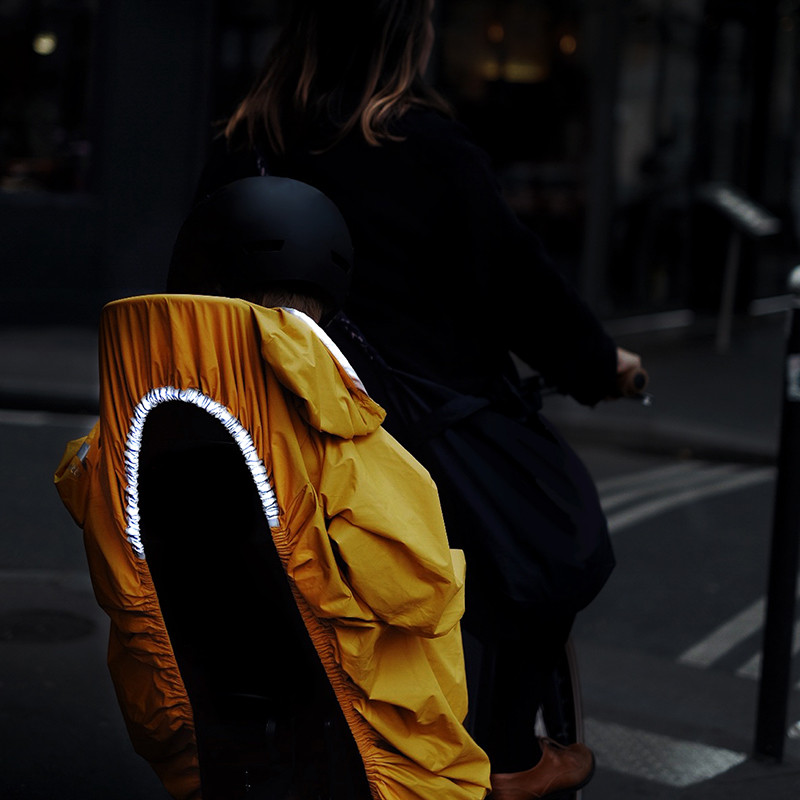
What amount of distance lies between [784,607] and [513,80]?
36.0 feet

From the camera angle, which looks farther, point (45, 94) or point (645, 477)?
point (45, 94)

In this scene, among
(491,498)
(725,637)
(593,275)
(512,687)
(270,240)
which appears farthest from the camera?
(593,275)

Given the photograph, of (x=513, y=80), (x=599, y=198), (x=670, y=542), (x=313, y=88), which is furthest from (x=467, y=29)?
(x=313, y=88)

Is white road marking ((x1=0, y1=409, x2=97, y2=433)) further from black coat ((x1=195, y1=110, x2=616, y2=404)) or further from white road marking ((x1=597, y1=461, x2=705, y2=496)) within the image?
black coat ((x1=195, y1=110, x2=616, y2=404))

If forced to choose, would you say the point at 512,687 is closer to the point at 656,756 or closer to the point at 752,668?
the point at 656,756

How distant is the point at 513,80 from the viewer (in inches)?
552

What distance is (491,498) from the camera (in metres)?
2.33

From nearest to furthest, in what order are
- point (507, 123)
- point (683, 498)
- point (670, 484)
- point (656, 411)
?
1. point (683, 498)
2. point (670, 484)
3. point (656, 411)
4. point (507, 123)

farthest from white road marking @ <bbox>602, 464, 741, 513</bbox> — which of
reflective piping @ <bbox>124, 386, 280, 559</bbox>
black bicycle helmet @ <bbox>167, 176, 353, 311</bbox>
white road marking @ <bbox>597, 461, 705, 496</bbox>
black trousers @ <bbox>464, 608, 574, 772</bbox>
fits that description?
reflective piping @ <bbox>124, 386, 280, 559</bbox>

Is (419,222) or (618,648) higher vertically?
(419,222)

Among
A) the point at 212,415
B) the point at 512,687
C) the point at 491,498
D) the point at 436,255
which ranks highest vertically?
the point at 436,255

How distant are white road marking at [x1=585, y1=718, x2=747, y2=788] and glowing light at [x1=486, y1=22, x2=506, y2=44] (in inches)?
426

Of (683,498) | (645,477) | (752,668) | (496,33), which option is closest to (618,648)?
(752,668)

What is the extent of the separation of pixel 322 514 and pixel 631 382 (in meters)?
1.04
